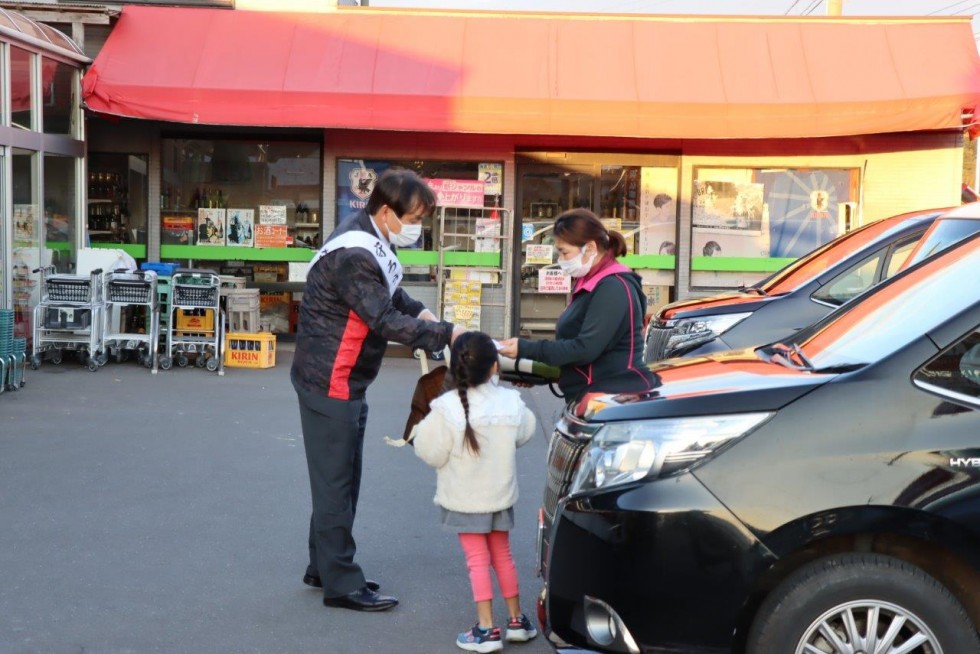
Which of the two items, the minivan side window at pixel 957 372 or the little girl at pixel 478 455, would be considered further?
the little girl at pixel 478 455

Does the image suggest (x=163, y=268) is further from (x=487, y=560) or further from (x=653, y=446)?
(x=653, y=446)

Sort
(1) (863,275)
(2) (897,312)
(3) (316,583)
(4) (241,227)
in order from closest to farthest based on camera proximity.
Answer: (2) (897,312) < (3) (316,583) < (1) (863,275) < (4) (241,227)

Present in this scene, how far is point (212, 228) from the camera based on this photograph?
15297 millimetres

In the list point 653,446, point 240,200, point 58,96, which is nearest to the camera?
point 653,446

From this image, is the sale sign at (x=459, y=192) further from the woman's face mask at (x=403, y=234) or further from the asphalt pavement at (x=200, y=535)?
the woman's face mask at (x=403, y=234)

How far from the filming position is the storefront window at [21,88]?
12555 mm

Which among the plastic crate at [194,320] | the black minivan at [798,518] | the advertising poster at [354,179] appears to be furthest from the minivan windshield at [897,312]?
the advertising poster at [354,179]

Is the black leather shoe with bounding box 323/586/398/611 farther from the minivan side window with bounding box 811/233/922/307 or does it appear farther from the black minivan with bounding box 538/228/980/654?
the minivan side window with bounding box 811/233/922/307

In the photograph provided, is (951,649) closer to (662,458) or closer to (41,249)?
(662,458)

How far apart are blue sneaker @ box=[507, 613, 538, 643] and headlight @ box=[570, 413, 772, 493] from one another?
1206 mm

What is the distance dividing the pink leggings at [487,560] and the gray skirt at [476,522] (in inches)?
1.9

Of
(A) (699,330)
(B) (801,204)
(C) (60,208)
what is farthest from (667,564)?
(B) (801,204)

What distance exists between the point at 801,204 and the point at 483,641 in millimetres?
11724

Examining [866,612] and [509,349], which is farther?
[509,349]
